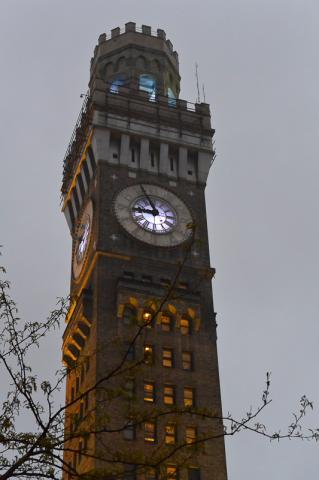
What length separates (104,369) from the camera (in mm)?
71938

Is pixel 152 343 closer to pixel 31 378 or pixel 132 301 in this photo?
pixel 132 301

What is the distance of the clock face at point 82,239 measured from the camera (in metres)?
85.3

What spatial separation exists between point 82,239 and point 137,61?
26.2 meters

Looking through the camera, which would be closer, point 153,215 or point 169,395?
point 169,395

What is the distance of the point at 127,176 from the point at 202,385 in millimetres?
24534

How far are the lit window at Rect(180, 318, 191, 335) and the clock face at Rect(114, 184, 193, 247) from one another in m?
8.10

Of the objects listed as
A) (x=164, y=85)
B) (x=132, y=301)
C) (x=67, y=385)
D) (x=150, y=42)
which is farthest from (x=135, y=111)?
(x=67, y=385)

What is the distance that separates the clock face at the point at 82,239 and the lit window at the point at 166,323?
11602mm

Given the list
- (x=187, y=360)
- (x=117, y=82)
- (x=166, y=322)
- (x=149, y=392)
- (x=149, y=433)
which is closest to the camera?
(x=149, y=433)

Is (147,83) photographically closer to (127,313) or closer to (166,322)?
(166,322)

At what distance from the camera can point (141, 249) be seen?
81.4m

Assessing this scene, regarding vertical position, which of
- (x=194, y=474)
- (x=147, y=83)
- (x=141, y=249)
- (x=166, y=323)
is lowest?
(x=194, y=474)

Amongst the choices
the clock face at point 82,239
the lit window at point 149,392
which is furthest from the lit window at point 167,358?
the clock face at point 82,239

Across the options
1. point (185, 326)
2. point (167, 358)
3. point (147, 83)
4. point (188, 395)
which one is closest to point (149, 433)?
point (188, 395)
